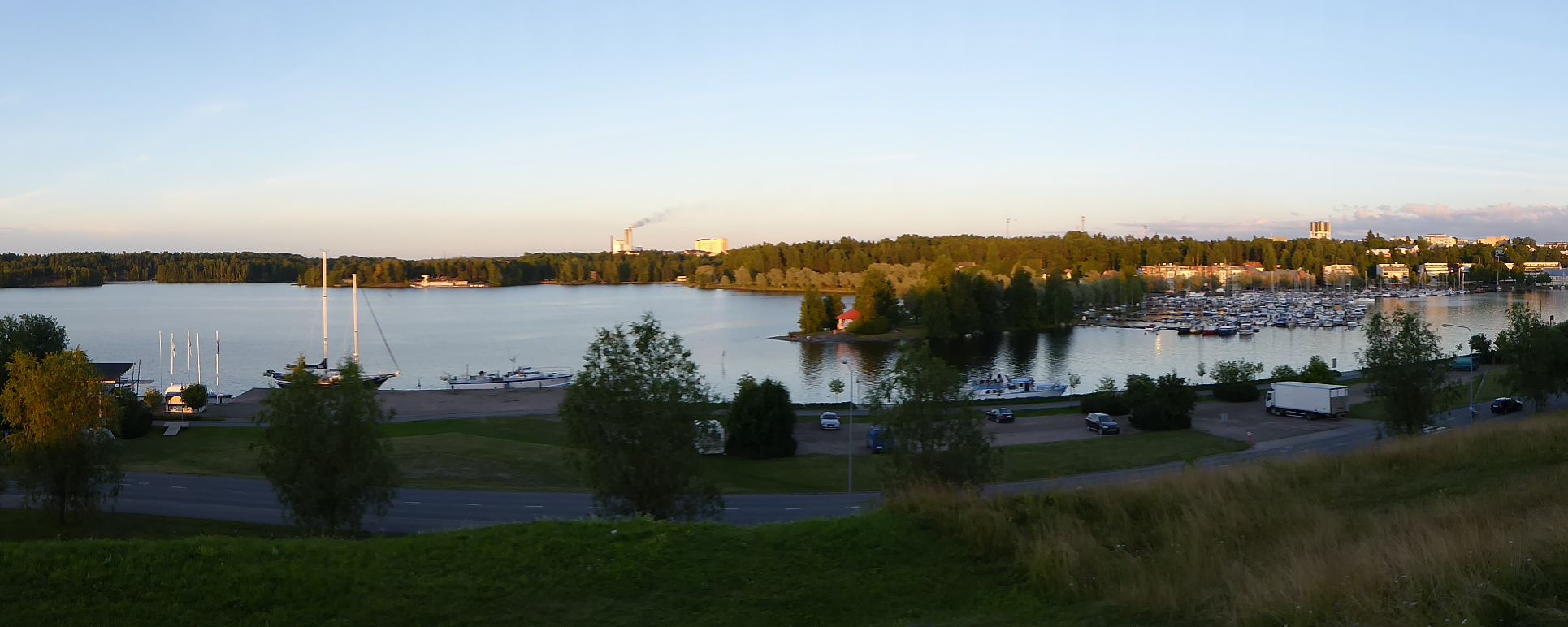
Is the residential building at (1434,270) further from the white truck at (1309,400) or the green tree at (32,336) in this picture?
the green tree at (32,336)

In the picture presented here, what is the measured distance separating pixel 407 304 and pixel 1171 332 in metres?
81.4

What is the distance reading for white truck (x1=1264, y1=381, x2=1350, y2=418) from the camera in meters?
29.6

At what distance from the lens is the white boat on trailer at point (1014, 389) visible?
4106cm

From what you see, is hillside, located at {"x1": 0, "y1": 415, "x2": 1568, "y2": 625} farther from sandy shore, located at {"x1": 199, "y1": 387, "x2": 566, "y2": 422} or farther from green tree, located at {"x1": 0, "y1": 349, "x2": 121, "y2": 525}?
sandy shore, located at {"x1": 199, "y1": 387, "x2": 566, "y2": 422}

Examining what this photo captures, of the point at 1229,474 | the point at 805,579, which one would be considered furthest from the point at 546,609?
the point at 1229,474

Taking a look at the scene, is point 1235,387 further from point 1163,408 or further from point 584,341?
point 584,341

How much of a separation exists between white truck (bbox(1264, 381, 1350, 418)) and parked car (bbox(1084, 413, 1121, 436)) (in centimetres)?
589

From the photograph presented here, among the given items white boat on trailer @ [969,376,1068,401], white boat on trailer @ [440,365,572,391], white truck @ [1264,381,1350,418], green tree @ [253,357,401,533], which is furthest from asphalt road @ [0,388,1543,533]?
white boat on trailer @ [440,365,572,391]

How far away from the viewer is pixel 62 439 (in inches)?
616

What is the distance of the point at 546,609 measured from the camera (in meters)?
6.20

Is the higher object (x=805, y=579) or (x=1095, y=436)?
(x=805, y=579)

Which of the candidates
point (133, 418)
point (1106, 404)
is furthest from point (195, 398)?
point (1106, 404)

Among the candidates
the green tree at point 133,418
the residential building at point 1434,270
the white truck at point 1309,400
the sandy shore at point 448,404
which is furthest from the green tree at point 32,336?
the residential building at point 1434,270

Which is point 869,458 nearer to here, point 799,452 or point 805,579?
point 799,452
